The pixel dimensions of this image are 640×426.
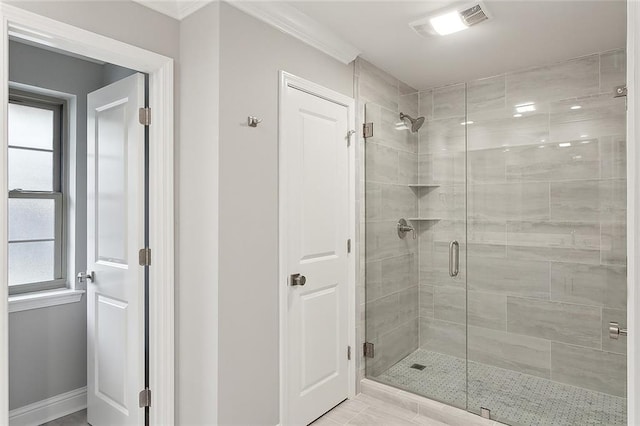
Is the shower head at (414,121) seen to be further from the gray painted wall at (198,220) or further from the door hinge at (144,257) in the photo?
the door hinge at (144,257)

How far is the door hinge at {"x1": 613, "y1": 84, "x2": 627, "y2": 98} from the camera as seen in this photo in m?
2.33

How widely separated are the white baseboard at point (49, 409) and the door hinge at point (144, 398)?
0.90 m

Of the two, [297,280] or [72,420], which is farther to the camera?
[72,420]

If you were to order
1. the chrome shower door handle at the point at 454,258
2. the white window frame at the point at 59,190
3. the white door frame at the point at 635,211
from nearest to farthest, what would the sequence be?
1. the white door frame at the point at 635,211
2. the white window frame at the point at 59,190
3. the chrome shower door handle at the point at 454,258

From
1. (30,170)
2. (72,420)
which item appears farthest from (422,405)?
(30,170)

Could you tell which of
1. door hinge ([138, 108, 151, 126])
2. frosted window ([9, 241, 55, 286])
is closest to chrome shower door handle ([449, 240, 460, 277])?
door hinge ([138, 108, 151, 126])

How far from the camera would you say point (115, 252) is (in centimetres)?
229

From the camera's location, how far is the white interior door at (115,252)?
7.03ft

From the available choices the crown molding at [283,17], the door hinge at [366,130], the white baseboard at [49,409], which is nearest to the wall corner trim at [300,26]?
the crown molding at [283,17]

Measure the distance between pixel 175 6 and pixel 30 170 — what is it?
5.09 feet

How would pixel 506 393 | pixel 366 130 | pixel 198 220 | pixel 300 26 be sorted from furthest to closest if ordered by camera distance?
pixel 366 130 → pixel 506 393 → pixel 300 26 → pixel 198 220

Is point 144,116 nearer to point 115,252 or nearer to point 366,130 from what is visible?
point 115,252

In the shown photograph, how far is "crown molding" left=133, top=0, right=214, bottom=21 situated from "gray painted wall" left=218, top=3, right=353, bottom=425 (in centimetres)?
17

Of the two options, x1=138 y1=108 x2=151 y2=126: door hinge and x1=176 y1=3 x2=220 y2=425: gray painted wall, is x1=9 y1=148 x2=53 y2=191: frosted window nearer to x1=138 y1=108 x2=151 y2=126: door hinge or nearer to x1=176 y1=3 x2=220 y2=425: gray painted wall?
x1=138 y1=108 x2=151 y2=126: door hinge
